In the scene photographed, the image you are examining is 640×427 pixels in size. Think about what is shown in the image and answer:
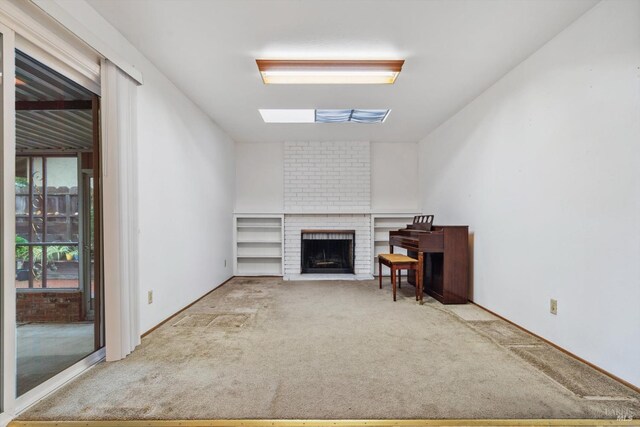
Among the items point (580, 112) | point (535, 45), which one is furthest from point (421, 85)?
point (580, 112)

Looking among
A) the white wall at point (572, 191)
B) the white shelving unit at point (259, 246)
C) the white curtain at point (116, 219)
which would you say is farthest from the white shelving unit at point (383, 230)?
the white curtain at point (116, 219)

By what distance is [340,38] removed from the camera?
2270 mm

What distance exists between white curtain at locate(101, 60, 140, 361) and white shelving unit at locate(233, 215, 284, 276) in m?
3.14

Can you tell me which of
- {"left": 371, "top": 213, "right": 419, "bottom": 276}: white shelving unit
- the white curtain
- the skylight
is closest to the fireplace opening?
{"left": 371, "top": 213, "right": 419, "bottom": 276}: white shelving unit

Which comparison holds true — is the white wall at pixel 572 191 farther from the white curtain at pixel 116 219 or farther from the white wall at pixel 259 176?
the white wall at pixel 259 176

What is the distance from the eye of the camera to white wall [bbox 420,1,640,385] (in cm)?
172

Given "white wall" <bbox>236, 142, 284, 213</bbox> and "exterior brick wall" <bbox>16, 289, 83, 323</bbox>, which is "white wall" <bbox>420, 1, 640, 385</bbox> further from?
"exterior brick wall" <bbox>16, 289, 83, 323</bbox>

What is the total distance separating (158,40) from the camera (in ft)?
7.53

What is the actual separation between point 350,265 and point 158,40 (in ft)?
14.2

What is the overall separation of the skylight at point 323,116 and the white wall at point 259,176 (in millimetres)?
1172

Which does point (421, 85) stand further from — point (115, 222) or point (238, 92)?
point (115, 222)

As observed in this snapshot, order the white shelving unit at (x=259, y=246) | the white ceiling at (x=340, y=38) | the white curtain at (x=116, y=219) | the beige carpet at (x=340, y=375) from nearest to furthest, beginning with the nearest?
1. the beige carpet at (x=340, y=375)
2. the white ceiling at (x=340, y=38)
3. the white curtain at (x=116, y=219)
4. the white shelving unit at (x=259, y=246)

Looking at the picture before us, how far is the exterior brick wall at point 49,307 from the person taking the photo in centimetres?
291

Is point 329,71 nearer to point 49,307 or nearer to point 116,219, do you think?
point 116,219
